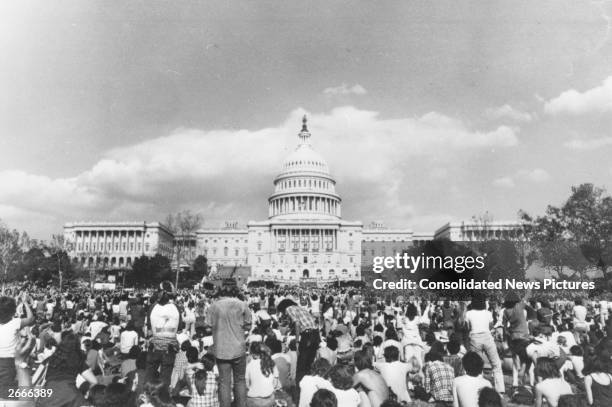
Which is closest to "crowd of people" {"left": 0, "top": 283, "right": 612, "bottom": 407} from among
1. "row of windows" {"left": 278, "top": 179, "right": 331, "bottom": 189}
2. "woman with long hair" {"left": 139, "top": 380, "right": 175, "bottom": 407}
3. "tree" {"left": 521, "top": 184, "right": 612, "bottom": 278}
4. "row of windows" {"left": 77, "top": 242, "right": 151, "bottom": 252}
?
"woman with long hair" {"left": 139, "top": 380, "right": 175, "bottom": 407}

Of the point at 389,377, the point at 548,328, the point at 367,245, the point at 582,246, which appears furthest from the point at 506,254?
the point at 367,245

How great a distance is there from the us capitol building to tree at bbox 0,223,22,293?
157 feet

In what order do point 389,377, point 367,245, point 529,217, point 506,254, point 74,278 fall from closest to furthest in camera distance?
point 389,377 < point 506,254 < point 529,217 < point 74,278 < point 367,245

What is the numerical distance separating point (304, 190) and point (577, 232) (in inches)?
3192

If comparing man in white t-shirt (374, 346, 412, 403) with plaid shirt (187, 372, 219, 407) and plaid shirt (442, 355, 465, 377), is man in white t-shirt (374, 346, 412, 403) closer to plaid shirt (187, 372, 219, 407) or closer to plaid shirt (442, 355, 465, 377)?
plaid shirt (442, 355, 465, 377)

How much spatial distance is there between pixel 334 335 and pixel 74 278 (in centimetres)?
7219

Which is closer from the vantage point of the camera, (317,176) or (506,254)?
(506,254)

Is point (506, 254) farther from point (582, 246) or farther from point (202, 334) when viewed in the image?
point (202, 334)

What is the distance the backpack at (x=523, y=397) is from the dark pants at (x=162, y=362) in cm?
703

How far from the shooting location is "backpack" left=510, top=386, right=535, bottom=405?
33.8ft

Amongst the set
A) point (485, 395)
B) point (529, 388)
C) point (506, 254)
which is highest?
point (506, 254)

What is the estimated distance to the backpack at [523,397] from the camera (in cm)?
1031

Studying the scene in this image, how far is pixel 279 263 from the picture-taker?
369 ft

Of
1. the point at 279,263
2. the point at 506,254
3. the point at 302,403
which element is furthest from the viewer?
the point at 279,263
